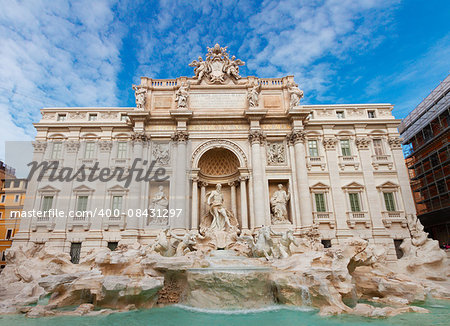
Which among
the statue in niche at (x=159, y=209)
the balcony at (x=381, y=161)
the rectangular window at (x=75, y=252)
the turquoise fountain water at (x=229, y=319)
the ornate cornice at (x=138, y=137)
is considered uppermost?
the ornate cornice at (x=138, y=137)

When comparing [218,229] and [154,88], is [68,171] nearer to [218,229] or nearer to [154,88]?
[154,88]

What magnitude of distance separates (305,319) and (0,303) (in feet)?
37.4

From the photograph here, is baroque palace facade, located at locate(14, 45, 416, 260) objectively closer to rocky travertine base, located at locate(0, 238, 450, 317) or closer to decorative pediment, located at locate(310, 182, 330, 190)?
decorative pediment, located at locate(310, 182, 330, 190)

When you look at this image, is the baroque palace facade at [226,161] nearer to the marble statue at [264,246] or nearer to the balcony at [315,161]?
the balcony at [315,161]

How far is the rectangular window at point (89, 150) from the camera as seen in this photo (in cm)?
2095

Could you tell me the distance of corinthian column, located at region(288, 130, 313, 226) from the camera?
18438 mm

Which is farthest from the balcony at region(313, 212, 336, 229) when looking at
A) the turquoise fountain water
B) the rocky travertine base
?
the turquoise fountain water

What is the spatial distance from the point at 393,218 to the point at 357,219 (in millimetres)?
2564

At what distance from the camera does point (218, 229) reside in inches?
696

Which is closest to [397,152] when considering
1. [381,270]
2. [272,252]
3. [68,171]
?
[381,270]

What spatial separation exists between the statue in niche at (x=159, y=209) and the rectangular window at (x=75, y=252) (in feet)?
16.7

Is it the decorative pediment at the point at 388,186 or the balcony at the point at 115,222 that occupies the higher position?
the decorative pediment at the point at 388,186

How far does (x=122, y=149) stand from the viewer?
2102 centimetres

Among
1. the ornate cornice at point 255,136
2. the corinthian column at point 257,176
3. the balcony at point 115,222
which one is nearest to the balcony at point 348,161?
the corinthian column at point 257,176
